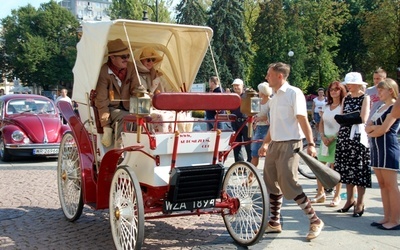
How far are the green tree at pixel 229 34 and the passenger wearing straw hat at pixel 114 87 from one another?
3831 centimetres

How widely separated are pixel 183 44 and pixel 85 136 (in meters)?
1.99

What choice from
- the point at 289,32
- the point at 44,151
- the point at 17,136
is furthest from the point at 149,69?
the point at 289,32

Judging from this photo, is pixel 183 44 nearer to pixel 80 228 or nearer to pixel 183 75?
pixel 183 75

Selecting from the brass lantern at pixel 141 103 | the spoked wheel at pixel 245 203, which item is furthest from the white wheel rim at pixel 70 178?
the brass lantern at pixel 141 103

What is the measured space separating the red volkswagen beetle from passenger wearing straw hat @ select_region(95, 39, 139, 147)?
7.08 meters

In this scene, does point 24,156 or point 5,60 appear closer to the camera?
point 24,156

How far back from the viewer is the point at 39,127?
12898 mm

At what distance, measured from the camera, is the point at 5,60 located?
72500 millimetres

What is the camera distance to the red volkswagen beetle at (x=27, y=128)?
12492 millimetres

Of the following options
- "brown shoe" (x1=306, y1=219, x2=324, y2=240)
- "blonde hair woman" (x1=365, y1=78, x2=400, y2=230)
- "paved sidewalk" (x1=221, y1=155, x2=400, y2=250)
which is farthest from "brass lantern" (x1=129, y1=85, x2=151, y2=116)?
"blonde hair woman" (x1=365, y1=78, x2=400, y2=230)

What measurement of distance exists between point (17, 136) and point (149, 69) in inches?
284

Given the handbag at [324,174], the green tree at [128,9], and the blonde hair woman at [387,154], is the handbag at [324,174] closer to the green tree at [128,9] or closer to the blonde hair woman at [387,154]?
the blonde hair woman at [387,154]

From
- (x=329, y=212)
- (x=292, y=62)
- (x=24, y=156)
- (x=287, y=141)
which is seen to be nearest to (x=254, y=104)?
(x=287, y=141)

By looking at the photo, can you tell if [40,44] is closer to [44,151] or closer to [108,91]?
[44,151]
